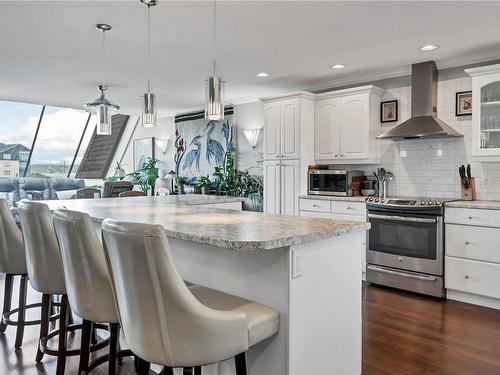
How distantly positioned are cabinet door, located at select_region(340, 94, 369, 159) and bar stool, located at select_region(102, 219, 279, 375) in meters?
3.64

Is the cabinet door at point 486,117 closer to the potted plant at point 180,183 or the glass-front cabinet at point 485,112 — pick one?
the glass-front cabinet at point 485,112

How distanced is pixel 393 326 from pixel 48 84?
539 centimetres

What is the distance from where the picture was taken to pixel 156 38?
362 cm

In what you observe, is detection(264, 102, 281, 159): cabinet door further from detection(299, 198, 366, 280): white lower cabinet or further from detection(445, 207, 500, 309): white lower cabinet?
detection(445, 207, 500, 309): white lower cabinet

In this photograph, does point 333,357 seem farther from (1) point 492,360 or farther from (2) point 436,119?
(2) point 436,119

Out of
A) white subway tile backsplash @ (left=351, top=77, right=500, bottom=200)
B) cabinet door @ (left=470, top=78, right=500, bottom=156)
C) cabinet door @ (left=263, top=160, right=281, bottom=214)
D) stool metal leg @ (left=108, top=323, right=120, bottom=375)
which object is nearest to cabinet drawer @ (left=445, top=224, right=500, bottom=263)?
white subway tile backsplash @ (left=351, top=77, right=500, bottom=200)

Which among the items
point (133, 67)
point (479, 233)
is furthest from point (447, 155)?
point (133, 67)

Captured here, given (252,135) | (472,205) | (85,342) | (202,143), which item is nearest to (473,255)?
(472,205)

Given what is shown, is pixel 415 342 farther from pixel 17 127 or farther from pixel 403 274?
pixel 17 127

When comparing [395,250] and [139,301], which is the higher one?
[139,301]

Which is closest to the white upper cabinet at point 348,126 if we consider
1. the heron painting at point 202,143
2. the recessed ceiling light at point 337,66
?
the recessed ceiling light at point 337,66

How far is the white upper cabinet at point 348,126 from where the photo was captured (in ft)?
15.3

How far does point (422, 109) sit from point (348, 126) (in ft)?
2.81

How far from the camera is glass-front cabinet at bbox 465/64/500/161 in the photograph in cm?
377
